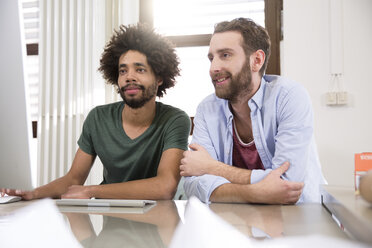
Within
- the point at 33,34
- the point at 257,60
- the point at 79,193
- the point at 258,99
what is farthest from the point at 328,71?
the point at 33,34

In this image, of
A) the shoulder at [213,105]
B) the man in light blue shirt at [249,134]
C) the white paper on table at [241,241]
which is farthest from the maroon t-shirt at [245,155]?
the white paper on table at [241,241]

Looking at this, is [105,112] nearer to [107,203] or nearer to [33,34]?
[107,203]

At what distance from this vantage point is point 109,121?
5.92 ft

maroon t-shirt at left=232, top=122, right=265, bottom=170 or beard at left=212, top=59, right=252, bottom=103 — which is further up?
beard at left=212, top=59, right=252, bottom=103

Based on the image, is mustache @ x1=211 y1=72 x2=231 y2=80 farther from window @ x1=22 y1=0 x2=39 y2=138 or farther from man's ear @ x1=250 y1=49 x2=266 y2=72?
window @ x1=22 y1=0 x2=39 y2=138

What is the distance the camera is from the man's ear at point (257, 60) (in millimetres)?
1594

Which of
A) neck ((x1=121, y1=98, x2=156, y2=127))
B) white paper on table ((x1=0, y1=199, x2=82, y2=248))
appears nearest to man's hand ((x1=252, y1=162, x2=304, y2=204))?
white paper on table ((x1=0, y1=199, x2=82, y2=248))

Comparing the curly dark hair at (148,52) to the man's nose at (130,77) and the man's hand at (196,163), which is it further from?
the man's hand at (196,163)

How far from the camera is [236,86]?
59.5 inches

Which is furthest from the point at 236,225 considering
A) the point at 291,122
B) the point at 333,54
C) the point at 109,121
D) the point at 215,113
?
the point at 333,54

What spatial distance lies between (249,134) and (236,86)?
21cm

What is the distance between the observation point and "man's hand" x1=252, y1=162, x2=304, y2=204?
971mm

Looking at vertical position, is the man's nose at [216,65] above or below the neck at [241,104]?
above

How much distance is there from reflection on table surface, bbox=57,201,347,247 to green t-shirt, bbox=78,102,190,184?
2.98ft
